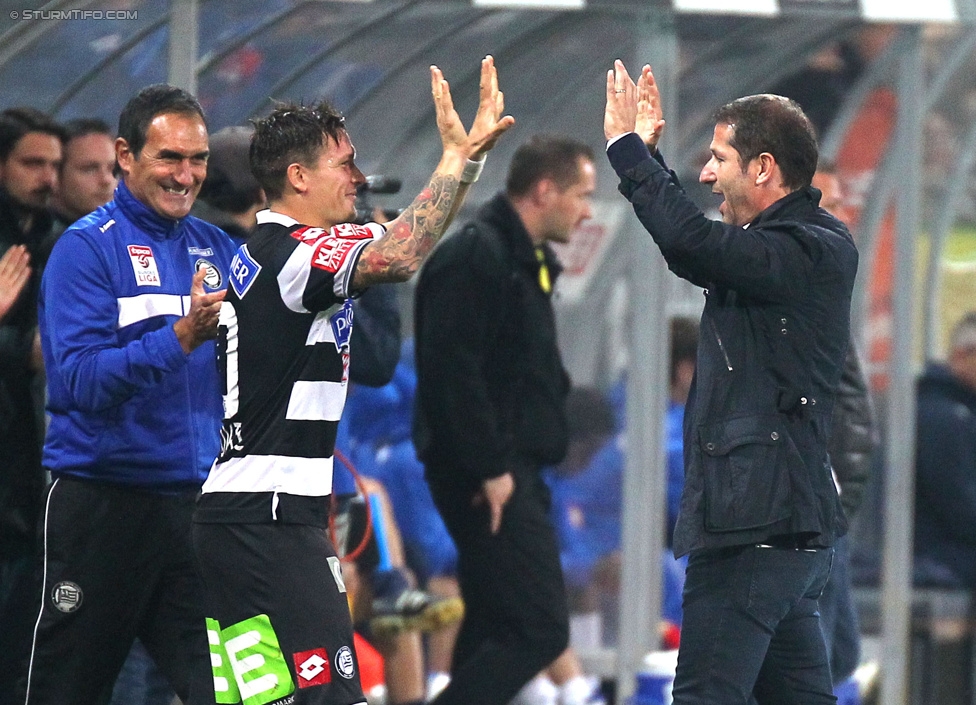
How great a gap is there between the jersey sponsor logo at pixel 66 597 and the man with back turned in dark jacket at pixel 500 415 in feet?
5.39

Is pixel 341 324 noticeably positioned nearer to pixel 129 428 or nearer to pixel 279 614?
pixel 279 614

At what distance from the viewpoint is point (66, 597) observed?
4359mm

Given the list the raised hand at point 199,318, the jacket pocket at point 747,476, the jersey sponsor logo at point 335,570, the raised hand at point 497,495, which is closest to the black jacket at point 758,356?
the jacket pocket at point 747,476

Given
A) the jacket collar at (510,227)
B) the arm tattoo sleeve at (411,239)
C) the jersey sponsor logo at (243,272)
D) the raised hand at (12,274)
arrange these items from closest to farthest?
the arm tattoo sleeve at (411,239) < the jersey sponsor logo at (243,272) < the raised hand at (12,274) < the jacket collar at (510,227)

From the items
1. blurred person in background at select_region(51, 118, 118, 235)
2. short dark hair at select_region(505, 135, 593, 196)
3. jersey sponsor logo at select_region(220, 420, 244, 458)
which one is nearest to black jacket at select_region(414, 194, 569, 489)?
short dark hair at select_region(505, 135, 593, 196)

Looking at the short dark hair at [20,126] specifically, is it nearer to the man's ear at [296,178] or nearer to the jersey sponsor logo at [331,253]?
the man's ear at [296,178]

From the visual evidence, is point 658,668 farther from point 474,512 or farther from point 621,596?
point 474,512

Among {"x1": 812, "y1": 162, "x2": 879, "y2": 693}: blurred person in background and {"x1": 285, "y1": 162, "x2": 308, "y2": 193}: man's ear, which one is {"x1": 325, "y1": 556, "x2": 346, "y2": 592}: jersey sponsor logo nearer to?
{"x1": 285, "y1": 162, "x2": 308, "y2": 193}: man's ear

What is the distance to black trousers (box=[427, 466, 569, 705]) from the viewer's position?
5.67 m

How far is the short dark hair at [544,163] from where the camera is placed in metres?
5.91

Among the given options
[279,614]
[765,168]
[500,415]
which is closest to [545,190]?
[500,415]

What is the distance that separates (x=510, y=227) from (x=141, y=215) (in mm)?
1680

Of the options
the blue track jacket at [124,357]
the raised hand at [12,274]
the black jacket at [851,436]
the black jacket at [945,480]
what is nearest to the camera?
the blue track jacket at [124,357]

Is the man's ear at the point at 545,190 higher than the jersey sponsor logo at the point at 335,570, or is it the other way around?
the man's ear at the point at 545,190
